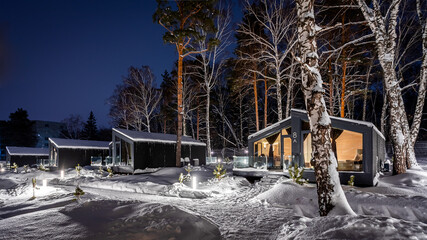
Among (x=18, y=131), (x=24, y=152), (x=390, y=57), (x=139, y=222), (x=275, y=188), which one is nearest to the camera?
(x=139, y=222)

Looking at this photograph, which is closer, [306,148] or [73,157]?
[306,148]

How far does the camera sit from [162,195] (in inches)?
390

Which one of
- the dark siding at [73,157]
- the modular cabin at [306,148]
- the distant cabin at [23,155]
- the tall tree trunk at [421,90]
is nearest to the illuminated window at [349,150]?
the modular cabin at [306,148]

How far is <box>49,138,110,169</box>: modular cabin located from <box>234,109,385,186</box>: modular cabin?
16.8 m

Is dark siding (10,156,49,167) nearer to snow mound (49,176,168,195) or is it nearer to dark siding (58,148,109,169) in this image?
dark siding (58,148,109,169)

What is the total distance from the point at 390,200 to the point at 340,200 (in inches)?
101

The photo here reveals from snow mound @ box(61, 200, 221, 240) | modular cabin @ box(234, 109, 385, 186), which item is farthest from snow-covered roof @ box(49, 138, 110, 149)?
snow mound @ box(61, 200, 221, 240)

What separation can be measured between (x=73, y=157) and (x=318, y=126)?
26338mm

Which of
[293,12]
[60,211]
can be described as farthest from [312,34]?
[293,12]

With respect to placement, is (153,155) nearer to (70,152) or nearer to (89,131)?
(70,152)

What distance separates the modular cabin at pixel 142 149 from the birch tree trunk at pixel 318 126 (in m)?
14.4

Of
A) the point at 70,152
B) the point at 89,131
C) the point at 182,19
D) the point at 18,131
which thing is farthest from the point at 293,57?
the point at 18,131

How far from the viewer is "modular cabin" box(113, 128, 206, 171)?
17.5 m

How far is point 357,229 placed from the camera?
3346 millimetres
